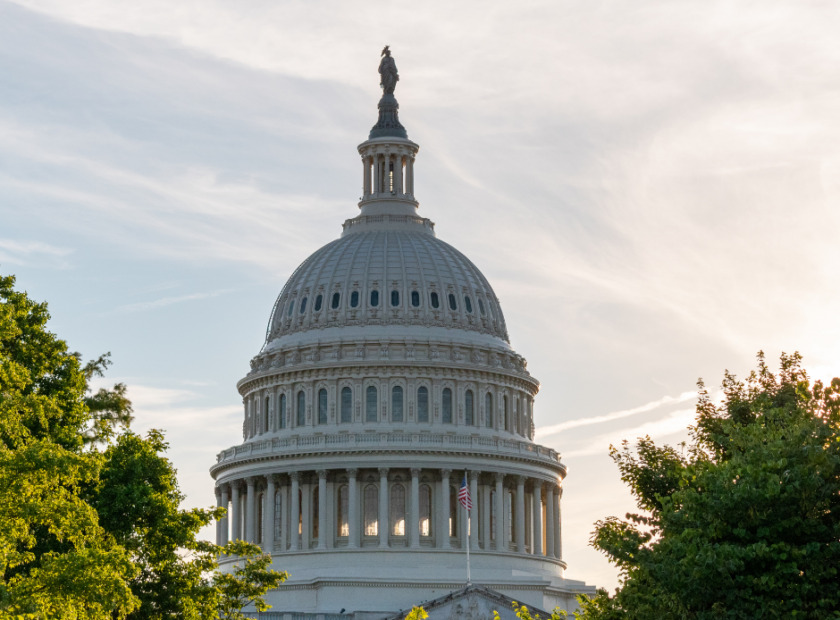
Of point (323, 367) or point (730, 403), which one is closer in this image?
point (730, 403)

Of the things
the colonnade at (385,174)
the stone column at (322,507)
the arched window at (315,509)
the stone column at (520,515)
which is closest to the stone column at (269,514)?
the arched window at (315,509)

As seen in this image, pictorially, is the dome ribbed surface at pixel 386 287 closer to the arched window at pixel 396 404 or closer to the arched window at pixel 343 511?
the arched window at pixel 396 404

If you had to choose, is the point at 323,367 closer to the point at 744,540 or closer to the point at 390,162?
the point at 390,162

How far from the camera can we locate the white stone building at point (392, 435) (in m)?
118

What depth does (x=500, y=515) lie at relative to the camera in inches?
4798

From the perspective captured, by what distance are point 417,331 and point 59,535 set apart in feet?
270

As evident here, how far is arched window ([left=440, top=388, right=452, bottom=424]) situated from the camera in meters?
124

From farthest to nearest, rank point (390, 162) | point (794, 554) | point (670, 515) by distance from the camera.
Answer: point (390, 162)
point (670, 515)
point (794, 554)

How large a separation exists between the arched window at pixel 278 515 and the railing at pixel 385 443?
3805 mm

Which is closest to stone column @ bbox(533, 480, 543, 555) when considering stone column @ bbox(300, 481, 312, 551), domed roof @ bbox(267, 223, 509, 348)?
domed roof @ bbox(267, 223, 509, 348)

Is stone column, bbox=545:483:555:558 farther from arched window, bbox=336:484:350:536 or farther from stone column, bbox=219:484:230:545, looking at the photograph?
stone column, bbox=219:484:230:545

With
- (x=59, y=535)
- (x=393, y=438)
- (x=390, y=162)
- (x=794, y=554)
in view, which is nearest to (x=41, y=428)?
(x=59, y=535)

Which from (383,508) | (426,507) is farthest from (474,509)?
(383,508)

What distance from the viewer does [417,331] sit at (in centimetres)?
12612
